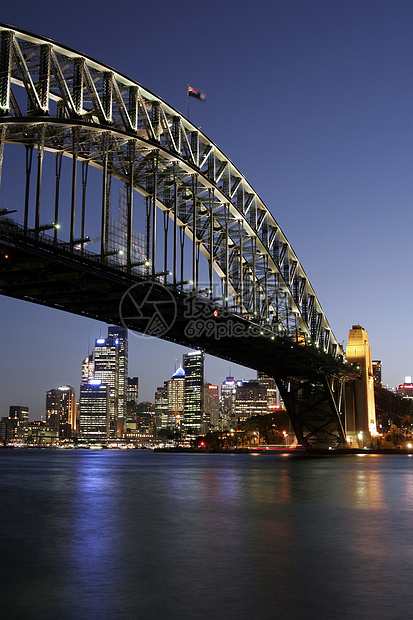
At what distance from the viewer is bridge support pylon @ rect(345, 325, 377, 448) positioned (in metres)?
93.8

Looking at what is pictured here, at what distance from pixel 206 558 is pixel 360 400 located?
272ft

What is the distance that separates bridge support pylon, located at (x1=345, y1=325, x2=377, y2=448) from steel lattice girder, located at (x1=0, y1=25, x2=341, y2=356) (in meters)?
19.6

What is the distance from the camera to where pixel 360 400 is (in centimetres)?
9425

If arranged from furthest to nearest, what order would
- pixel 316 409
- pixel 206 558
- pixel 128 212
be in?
1. pixel 316 409
2. pixel 128 212
3. pixel 206 558

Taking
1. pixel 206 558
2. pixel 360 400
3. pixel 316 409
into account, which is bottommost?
pixel 206 558

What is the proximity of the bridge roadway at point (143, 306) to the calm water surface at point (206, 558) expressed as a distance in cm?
1183

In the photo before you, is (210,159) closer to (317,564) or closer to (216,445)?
(317,564)

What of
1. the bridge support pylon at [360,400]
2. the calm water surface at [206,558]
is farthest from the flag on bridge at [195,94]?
the bridge support pylon at [360,400]

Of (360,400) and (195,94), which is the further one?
(360,400)

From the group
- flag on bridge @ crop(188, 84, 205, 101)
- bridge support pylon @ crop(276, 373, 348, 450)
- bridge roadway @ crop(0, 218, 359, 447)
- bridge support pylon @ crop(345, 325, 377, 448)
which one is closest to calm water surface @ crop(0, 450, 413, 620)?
bridge roadway @ crop(0, 218, 359, 447)

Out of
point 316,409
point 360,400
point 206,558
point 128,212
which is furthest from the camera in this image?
point 360,400

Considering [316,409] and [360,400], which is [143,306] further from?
[360,400]

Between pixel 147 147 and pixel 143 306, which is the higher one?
pixel 147 147

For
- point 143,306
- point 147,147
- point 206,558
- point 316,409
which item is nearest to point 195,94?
point 147,147
